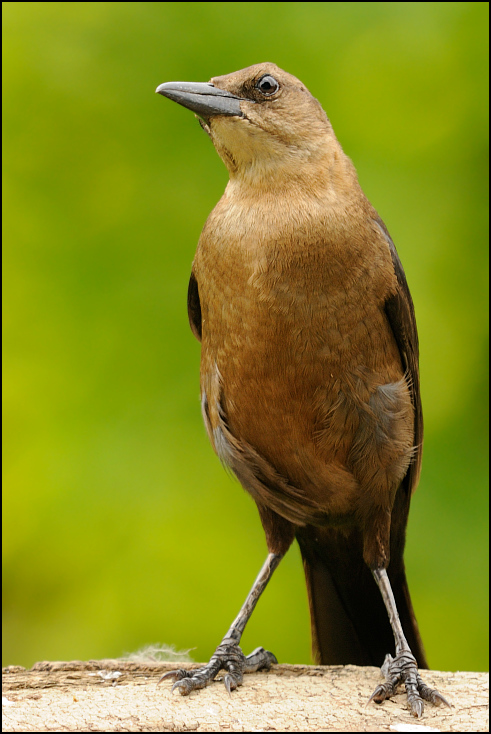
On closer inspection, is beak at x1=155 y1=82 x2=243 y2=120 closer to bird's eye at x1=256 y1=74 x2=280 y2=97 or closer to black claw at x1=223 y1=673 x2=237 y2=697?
bird's eye at x1=256 y1=74 x2=280 y2=97

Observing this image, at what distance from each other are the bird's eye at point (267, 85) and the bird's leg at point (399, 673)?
6.85 feet

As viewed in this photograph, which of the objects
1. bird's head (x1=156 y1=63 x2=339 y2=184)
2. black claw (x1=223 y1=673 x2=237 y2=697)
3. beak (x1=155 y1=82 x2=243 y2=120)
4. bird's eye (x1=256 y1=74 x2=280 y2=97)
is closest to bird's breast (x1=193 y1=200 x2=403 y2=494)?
bird's head (x1=156 y1=63 x2=339 y2=184)

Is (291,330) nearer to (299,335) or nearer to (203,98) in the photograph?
(299,335)

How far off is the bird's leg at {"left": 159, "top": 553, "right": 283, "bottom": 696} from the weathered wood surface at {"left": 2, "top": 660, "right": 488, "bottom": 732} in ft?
0.14

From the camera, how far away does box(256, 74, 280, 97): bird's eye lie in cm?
363

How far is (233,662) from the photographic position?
3756mm

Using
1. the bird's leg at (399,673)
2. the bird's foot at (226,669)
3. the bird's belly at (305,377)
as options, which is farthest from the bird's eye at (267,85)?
the bird's foot at (226,669)

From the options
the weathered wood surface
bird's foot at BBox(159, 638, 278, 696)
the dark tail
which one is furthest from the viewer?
the dark tail

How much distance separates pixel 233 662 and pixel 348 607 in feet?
2.46

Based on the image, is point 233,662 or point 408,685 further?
point 233,662

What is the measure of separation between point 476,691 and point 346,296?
Answer: 1.70 metres

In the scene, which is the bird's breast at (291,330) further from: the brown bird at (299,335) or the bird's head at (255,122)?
the bird's head at (255,122)

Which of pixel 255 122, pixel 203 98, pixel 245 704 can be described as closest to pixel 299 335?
pixel 255 122

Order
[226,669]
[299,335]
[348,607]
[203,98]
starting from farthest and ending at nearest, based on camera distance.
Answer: [348,607] → [226,669] → [203,98] → [299,335]
